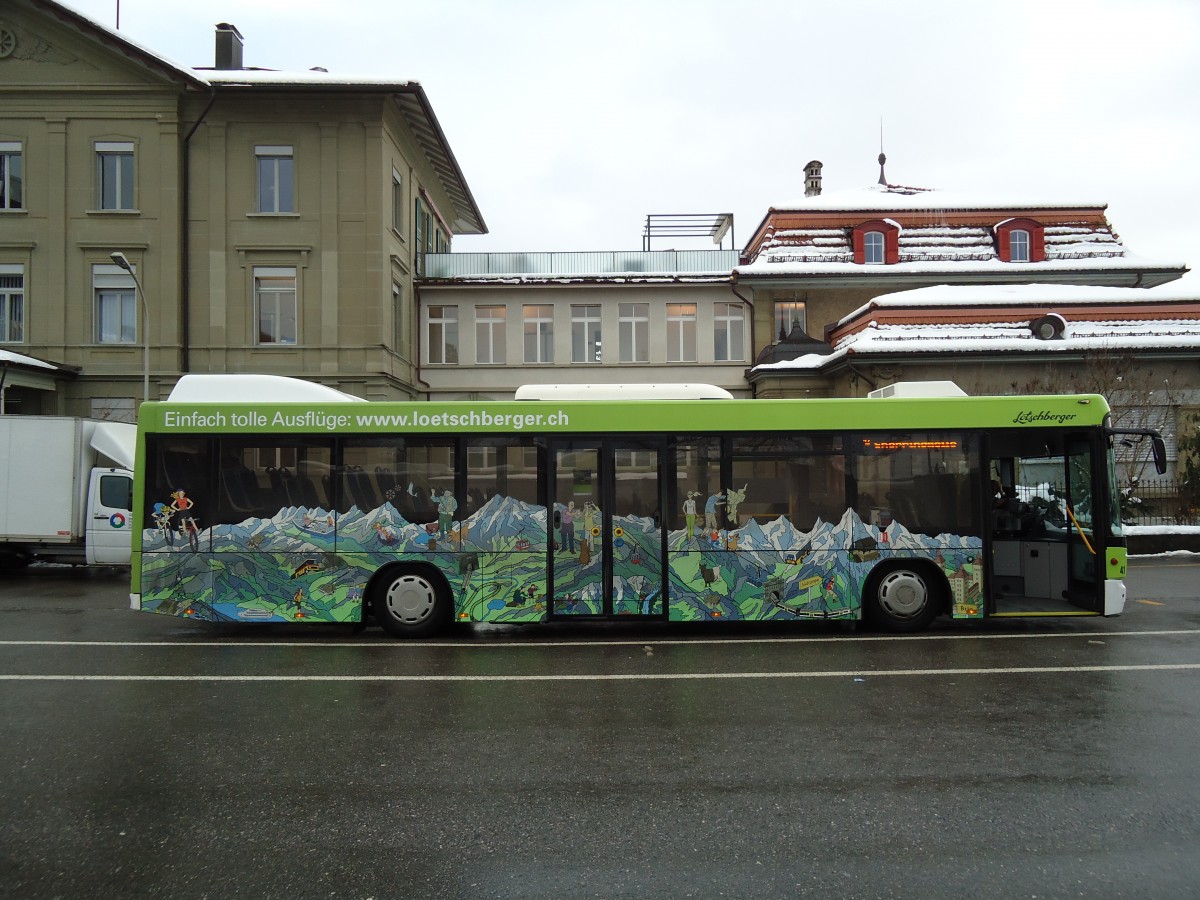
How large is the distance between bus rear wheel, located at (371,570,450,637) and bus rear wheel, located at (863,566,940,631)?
5.27 metres

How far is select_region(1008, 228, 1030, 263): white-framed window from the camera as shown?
105 ft

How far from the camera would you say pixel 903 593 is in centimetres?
1014

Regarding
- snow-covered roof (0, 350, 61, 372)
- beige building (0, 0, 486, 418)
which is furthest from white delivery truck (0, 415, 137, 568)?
beige building (0, 0, 486, 418)

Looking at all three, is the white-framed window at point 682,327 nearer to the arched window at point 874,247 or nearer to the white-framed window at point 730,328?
the white-framed window at point 730,328

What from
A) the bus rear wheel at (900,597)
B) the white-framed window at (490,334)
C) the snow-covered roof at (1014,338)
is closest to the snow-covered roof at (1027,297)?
the snow-covered roof at (1014,338)

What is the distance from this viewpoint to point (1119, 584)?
32.6 feet

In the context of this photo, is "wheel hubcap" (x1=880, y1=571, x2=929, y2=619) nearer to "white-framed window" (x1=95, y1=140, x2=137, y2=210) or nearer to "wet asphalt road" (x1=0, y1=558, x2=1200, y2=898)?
"wet asphalt road" (x1=0, y1=558, x2=1200, y2=898)


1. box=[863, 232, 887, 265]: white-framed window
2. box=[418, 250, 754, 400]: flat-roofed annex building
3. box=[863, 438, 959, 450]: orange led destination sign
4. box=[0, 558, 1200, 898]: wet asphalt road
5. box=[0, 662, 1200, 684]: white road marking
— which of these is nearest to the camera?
box=[0, 558, 1200, 898]: wet asphalt road

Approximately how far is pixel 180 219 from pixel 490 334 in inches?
452

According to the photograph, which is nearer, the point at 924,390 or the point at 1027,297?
the point at 924,390

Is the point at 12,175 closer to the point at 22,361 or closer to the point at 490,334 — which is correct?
the point at 22,361

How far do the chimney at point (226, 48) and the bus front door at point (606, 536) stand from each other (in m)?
29.4

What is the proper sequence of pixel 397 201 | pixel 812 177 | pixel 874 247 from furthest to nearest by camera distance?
pixel 812 177, pixel 874 247, pixel 397 201

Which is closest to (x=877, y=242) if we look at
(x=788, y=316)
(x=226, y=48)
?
(x=788, y=316)
